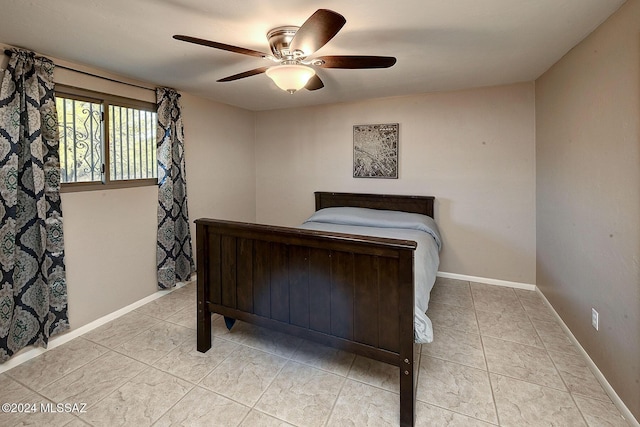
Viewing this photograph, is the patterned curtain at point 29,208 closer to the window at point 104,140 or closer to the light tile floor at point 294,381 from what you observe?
the window at point 104,140

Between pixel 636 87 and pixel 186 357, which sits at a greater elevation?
pixel 636 87

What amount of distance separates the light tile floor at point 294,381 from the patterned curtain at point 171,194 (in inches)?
28.7

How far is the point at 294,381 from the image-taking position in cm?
195

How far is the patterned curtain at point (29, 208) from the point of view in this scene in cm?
202

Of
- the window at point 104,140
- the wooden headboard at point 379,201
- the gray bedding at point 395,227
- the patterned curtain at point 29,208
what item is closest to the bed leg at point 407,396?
the gray bedding at point 395,227

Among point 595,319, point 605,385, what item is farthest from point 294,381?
point 595,319

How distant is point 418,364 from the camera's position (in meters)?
2.10

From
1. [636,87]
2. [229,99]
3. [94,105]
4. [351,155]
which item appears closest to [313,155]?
[351,155]

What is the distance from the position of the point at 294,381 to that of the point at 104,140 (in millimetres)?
2575

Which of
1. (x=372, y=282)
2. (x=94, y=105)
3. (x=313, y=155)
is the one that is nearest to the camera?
(x=372, y=282)

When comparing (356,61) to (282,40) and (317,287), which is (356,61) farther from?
(317,287)

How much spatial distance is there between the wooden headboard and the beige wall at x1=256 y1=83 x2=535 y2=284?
0.10 meters

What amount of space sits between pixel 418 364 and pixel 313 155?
297 cm

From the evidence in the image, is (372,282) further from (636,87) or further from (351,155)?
(351,155)
